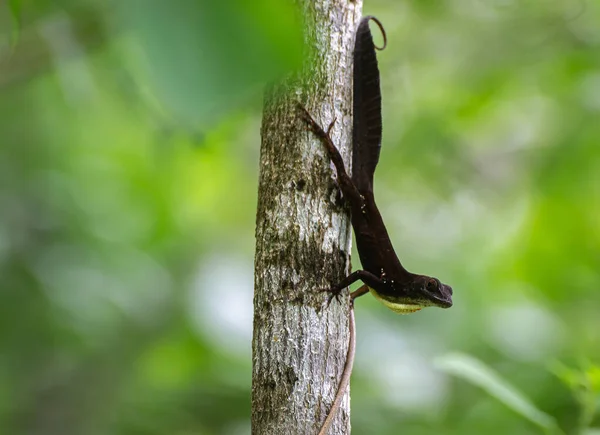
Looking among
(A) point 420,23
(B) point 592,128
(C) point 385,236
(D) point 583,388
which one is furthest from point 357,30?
(A) point 420,23

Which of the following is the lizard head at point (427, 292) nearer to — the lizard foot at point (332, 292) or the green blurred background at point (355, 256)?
the lizard foot at point (332, 292)

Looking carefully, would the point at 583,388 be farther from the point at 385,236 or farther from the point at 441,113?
the point at 441,113

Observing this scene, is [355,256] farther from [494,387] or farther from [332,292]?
[332,292]

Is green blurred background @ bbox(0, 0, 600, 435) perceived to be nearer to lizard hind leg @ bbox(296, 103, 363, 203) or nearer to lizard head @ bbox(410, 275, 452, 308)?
lizard head @ bbox(410, 275, 452, 308)

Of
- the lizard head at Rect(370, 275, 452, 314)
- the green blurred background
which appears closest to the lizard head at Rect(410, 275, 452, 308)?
the lizard head at Rect(370, 275, 452, 314)

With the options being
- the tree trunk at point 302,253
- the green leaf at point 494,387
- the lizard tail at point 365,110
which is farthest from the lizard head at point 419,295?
the tree trunk at point 302,253
